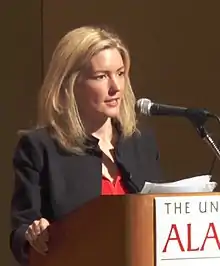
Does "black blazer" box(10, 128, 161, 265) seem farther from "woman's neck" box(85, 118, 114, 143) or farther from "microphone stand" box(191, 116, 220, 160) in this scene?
"microphone stand" box(191, 116, 220, 160)

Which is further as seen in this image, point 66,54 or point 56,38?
point 56,38

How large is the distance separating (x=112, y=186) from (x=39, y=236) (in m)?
0.36

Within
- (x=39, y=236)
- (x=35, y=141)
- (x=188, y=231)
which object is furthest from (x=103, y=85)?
(x=188, y=231)

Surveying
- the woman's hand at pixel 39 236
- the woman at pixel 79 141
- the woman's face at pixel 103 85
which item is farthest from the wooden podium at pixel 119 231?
the woman's face at pixel 103 85

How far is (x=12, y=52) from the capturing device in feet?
12.8

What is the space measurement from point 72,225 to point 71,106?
1.76 ft

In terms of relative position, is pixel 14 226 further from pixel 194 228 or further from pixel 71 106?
pixel 194 228

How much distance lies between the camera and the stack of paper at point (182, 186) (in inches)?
64.8

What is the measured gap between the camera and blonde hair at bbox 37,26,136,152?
2127mm

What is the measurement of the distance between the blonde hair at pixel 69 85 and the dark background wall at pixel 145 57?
5.09 ft

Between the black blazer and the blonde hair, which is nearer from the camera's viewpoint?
the black blazer

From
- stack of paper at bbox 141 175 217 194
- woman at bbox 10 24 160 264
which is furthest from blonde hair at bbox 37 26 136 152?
stack of paper at bbox 141 175 217 194

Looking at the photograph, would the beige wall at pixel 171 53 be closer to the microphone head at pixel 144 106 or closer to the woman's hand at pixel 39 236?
the microphone head at pixel 144 106

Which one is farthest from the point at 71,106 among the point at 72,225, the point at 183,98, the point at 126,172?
the point at 183,98
